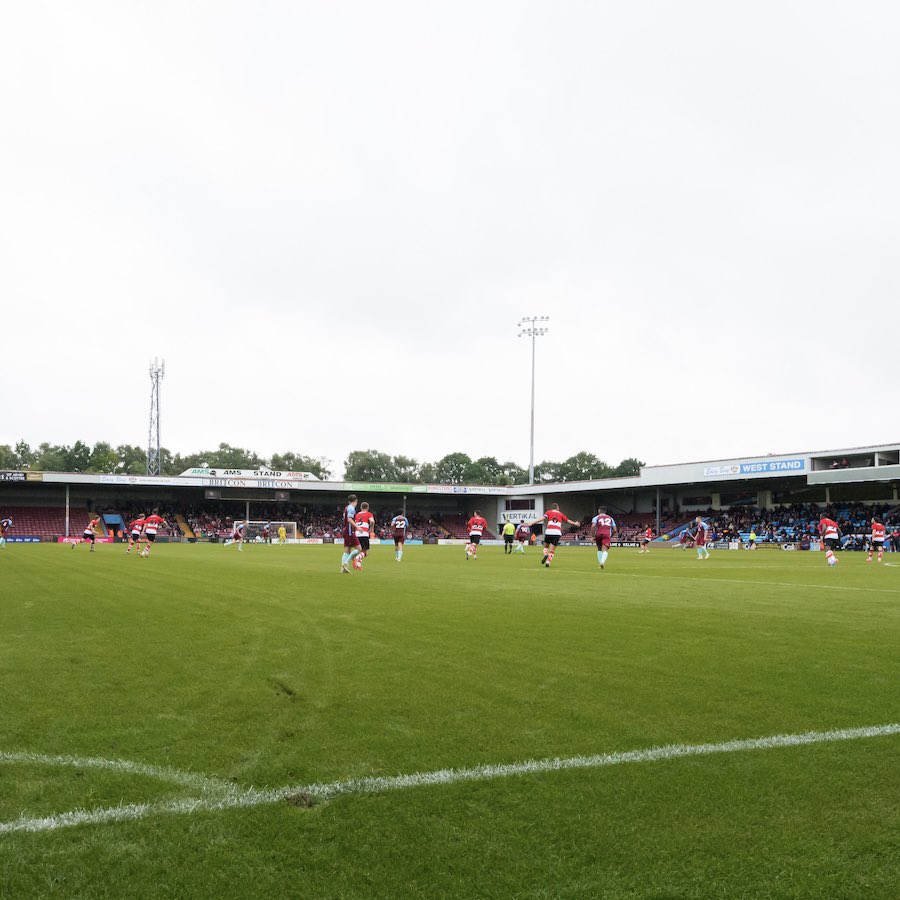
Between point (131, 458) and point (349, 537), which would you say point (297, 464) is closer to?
point (131, 458)

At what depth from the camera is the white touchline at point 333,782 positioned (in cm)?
351

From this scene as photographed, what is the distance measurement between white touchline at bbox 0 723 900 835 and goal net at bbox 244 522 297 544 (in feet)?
197

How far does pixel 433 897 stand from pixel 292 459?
13553cm

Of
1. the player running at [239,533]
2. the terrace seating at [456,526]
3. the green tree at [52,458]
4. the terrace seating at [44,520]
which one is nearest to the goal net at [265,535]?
the player running at [239,533]

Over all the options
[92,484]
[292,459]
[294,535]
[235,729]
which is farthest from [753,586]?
[292,459]

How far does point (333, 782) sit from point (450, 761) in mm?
676

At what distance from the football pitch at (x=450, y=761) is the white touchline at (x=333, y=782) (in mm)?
16

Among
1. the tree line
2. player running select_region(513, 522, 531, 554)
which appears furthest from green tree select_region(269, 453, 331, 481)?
player running select_region(513, 522, 531, 554)

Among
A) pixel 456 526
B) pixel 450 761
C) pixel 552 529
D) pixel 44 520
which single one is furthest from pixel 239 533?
pixel 450 761

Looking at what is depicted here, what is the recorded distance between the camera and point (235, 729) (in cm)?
482

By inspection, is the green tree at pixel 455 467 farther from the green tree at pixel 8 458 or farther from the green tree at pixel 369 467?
the green tree at pixel 8 458

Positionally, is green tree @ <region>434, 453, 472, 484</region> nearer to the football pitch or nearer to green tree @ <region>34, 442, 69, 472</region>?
green tree @ <region>34, 442, 69, 472</region>

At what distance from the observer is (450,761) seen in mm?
4223

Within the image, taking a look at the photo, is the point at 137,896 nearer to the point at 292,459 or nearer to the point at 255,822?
the point at 255,822
